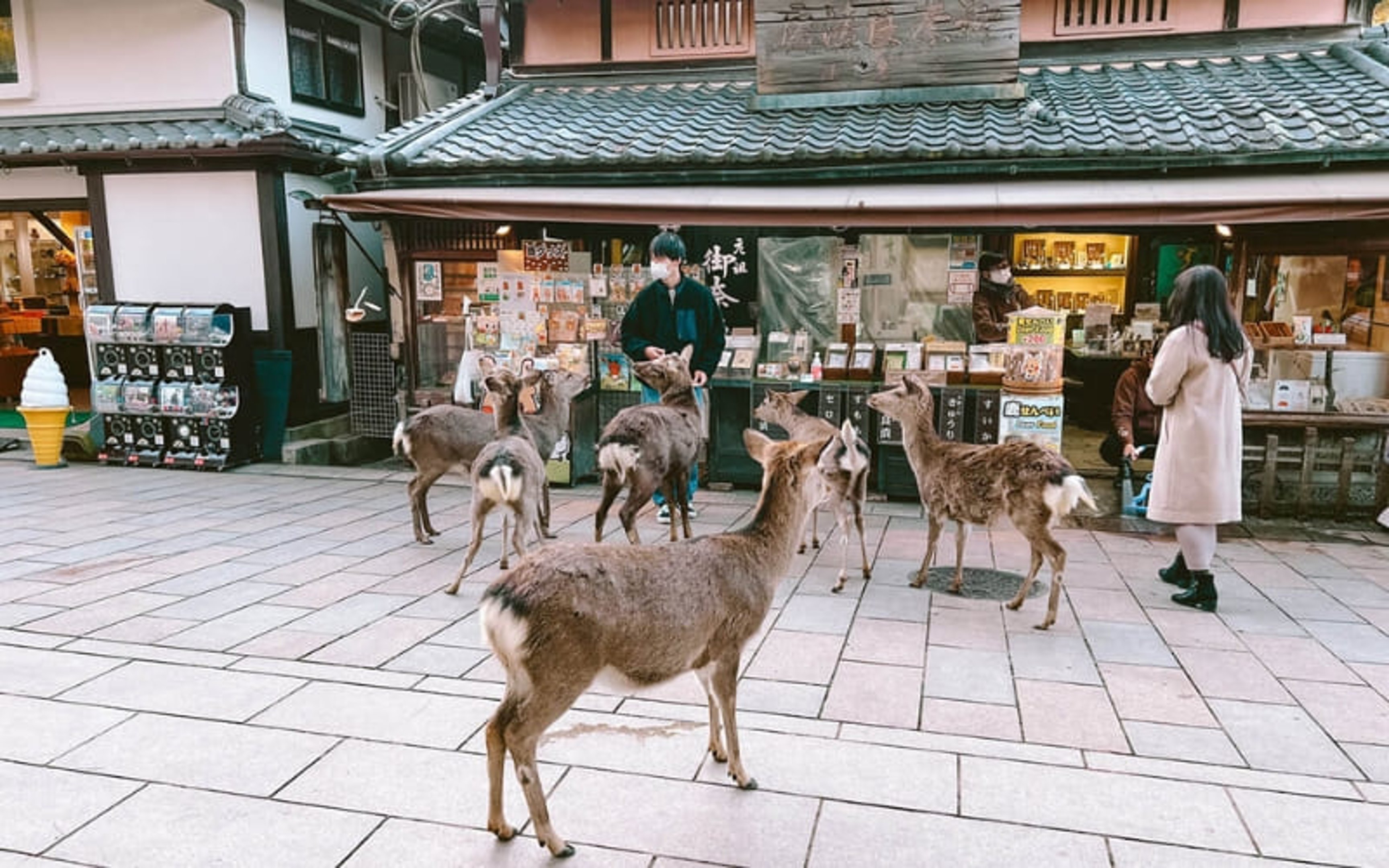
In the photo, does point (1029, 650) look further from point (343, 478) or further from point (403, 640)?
point (343, 478)

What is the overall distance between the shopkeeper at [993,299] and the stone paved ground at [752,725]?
3.05 m

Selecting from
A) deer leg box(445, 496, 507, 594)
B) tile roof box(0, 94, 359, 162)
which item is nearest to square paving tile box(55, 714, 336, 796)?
deer leg box(445, 496, 507, 594)

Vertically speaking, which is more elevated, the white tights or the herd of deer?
the herd of deer

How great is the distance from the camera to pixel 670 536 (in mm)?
7504

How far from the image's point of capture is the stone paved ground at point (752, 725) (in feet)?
11.1

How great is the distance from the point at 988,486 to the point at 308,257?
10.1 meters

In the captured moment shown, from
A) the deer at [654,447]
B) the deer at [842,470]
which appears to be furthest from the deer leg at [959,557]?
the deer at [654,447]

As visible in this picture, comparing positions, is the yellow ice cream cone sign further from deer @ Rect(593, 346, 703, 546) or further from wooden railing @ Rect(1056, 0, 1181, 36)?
wooden railing @ Rect(1056, 0, 1181, 36)

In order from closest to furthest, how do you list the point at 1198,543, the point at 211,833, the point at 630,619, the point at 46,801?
1. the point at 630,619
2. the point at 211,833
3. the point at 46,801
4. the point at 1198,543

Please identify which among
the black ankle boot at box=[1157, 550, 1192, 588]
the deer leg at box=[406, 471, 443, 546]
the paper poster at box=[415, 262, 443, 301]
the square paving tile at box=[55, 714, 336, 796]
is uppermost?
the paper poster at box=[415, 262, 443, 301]

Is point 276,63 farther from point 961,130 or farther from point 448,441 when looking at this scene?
point 961,130

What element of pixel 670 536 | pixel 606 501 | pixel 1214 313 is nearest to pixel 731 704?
pixel 606 501

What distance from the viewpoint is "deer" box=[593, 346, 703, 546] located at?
654cm

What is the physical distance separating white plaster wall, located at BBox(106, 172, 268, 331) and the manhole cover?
9396 millimetres
